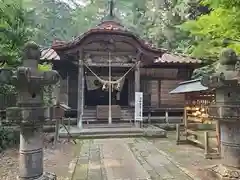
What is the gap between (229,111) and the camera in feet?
15.4

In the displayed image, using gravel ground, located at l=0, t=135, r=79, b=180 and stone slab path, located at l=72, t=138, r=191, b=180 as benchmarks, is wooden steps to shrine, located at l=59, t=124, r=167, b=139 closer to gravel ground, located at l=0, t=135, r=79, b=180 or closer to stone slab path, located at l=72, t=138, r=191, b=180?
gravel ground, located at l=0, t=135, r=79, b=180

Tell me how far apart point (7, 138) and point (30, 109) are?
5906 millimetres

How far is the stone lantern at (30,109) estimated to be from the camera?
159 inches

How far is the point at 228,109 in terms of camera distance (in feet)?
15.4

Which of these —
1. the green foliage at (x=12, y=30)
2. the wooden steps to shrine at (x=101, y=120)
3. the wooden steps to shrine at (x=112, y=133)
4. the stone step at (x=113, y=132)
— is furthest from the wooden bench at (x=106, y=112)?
the green foliage at (x=12, y=30)

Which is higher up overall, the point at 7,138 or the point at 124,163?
the point at 7,138

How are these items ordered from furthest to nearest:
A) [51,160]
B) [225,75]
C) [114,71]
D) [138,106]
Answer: [114,71], [138,106], [51,160], [225,75]

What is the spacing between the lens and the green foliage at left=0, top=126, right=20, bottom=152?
8742mm

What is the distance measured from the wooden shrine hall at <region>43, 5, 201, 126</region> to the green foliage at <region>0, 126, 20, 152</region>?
3375mm

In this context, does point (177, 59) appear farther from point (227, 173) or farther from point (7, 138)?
point (227, 173)

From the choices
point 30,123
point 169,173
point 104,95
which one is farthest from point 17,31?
point 104,95

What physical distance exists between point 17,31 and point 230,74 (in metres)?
6.92

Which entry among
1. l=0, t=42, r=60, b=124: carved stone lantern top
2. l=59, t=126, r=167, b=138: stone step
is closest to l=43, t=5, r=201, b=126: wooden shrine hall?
l=59, t=126, r=167, b=138: stone step

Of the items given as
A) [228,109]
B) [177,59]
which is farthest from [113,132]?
[228,109]
